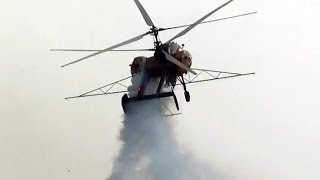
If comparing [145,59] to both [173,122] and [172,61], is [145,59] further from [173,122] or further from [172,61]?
[173,122]

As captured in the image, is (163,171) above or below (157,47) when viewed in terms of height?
below

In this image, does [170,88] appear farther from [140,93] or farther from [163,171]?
[163,171]

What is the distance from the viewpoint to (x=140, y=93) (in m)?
79.4

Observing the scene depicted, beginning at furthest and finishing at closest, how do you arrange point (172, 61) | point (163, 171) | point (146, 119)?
point (163, 171)
point (146, 119)
point (172, 61)

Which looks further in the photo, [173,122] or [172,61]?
[173,122]

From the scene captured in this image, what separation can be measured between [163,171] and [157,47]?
16861 mm

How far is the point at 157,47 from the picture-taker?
259 ft

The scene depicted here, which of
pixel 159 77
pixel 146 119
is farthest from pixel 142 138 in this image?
pixel 159 77

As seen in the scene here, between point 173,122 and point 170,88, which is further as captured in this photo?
point 173,122

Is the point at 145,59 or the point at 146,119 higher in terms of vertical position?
the point at 145,59

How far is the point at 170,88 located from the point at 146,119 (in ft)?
14.3

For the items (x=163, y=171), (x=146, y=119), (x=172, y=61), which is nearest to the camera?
(x=172, y=61)

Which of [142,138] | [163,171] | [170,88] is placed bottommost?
[163,171]

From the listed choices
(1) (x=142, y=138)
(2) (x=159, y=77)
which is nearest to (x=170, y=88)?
(2) (x=159, y=77)
